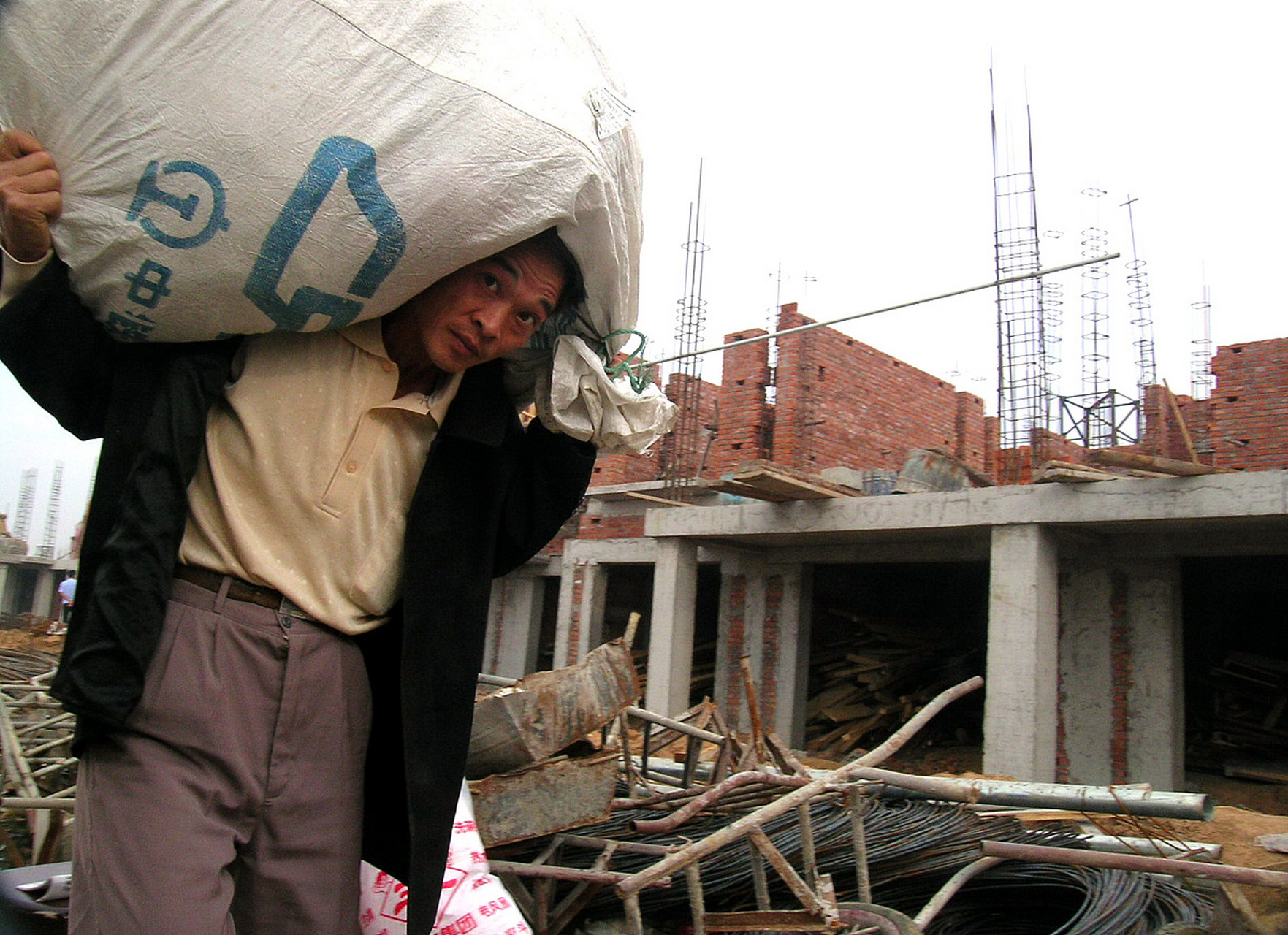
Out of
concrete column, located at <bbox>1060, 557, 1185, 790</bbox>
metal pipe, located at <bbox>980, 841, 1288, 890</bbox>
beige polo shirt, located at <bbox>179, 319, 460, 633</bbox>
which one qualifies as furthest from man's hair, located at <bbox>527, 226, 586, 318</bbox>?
concrete column, located at <bbox>1060, 557, 1185, 790</bbox>

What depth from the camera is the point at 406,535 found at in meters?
1.42

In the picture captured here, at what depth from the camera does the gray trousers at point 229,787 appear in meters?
1.12

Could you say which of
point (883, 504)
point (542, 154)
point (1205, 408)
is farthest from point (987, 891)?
point (1205, 408)

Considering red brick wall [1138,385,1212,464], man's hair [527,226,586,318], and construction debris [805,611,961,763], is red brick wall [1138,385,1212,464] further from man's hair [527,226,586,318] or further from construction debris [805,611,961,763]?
man's hair [527,226,586,318]

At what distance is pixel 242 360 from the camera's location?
52.9 inches

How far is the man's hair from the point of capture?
4.65 feet

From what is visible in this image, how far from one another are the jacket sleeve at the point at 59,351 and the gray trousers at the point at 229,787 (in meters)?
0.29

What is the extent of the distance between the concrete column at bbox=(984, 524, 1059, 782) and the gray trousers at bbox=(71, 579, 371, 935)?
7677mm

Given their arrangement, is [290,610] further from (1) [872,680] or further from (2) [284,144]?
(1) [872,680]

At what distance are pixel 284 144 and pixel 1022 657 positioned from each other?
8196mm

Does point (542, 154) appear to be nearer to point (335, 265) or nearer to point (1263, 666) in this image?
point (335, 265)

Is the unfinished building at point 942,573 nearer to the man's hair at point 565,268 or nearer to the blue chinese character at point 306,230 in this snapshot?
the man's hair at point 565,268

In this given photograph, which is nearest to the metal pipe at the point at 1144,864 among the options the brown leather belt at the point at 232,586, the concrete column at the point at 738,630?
the brown leather belt at the point at 232,586

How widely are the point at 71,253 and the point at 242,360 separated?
0.81 ft
